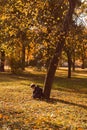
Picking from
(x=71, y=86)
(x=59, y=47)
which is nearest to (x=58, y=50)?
(x=59, y=47)

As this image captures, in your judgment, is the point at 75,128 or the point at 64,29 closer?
the point at 75,128

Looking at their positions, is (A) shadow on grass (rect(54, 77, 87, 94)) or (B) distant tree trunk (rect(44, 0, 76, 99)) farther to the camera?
(A) shadow on grass (rect(54, 77, 87, 94))

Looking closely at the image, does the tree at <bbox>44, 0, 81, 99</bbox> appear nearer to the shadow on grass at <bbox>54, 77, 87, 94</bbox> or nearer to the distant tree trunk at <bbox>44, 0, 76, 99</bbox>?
the distant tree trunk at <bbox>44, 0, 76, 99</bbox>

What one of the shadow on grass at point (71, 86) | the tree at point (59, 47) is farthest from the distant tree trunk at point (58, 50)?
the shadow on grass at point (71, 86)

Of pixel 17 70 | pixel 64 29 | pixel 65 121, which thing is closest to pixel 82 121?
pixel 65 121

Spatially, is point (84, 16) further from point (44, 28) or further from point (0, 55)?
point (0, 55)

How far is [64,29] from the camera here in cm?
1720

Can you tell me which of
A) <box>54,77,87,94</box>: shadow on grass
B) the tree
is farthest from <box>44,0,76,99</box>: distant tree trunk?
<box>54,77,87,94</box>: shadow on grass

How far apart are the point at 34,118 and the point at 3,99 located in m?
6.02

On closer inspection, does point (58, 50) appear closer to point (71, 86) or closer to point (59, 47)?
point (59, 47)

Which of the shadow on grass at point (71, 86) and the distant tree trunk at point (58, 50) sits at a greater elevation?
the distant tree trunk at point (58, 50)

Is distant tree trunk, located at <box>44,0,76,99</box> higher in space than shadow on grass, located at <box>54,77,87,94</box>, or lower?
higher

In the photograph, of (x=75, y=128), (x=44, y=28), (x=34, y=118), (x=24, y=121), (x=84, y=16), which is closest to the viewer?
(x=75, y=128)

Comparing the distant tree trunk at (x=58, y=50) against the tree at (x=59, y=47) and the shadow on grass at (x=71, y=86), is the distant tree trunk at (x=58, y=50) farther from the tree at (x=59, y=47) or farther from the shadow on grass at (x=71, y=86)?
the shadow on grass at (x=71, y=86)
